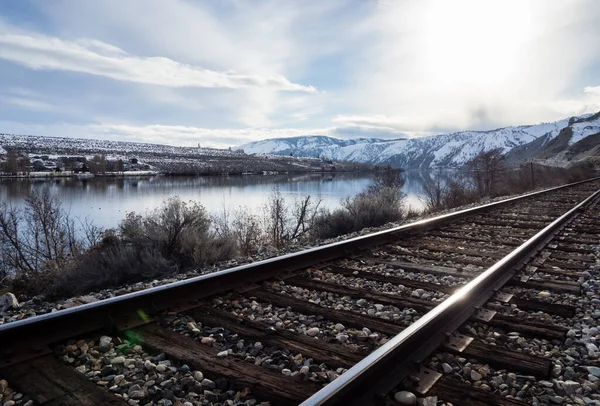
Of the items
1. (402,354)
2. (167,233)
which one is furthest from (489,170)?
(402,354)

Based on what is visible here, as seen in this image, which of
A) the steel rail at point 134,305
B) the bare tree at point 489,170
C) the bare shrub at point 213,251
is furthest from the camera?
the bare tree at point 489,170

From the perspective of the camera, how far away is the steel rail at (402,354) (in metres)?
2.05

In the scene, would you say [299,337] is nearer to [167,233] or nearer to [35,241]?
[167,233]

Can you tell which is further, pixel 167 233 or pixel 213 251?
pixel 167 233

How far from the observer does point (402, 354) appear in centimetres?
256

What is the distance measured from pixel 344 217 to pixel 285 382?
1018 centimetres

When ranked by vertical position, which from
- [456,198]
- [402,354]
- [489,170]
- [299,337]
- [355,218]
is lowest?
[456,198]

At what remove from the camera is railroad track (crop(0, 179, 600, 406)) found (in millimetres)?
2311

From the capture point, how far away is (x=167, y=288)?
3564 mm

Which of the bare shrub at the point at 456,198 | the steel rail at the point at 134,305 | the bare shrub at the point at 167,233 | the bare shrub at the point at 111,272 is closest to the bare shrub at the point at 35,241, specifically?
the bare shrub at the point at 167,233

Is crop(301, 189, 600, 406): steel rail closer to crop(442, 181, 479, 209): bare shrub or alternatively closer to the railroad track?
the railroad track

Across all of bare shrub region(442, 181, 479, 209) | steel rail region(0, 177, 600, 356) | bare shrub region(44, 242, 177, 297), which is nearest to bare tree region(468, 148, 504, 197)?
bare shrub region(442, 181, 479, 209)

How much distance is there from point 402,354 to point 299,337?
77 centimetres

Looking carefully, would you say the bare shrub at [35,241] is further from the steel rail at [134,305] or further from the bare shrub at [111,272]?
the steel rail at [134,305]
